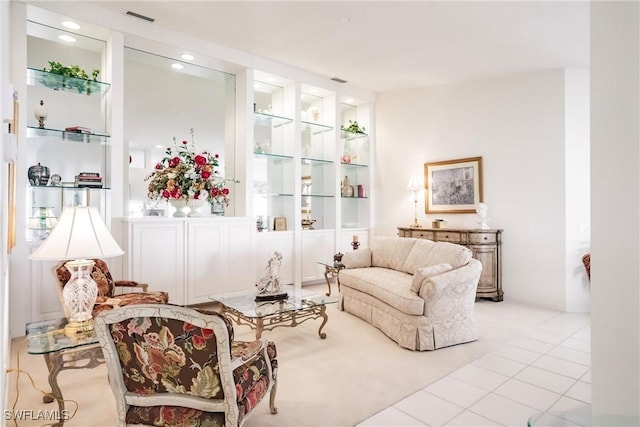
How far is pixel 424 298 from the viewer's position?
3.29m

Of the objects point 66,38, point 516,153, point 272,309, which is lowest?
point 272,309

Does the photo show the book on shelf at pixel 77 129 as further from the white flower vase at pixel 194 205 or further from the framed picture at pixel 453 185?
the framed picture at pixel 453 185

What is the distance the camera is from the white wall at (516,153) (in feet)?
15.3

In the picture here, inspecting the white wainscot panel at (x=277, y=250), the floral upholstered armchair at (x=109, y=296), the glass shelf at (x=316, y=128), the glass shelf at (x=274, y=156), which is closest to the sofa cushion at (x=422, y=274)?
the floral upholstered armchair at (x=109, y=296)

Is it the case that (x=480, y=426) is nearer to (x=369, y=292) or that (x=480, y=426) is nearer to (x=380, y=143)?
(x=369, y=292)

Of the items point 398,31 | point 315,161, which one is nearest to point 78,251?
point 398,31

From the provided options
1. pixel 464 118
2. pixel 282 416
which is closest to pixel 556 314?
pixel 464 118

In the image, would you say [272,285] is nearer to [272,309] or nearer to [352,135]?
[272,309]

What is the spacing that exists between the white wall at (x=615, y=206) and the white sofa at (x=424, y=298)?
5.68 feet

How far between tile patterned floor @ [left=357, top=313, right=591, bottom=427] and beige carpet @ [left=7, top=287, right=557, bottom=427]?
0.38 ft

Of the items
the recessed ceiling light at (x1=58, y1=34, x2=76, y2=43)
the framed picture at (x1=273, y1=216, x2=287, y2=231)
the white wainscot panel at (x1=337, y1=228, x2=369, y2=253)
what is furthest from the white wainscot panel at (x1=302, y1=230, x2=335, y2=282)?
the recessed ceiling light at (x1=58, y1=34, x2=76, y2=43)

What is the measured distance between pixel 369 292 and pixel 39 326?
2.81 meters

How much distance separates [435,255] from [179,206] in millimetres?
3023

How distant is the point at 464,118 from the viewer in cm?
546
